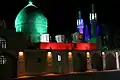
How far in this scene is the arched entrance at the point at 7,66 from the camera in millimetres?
24766

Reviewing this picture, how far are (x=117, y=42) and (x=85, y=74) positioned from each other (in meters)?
20.9

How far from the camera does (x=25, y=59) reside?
26906 millimetres

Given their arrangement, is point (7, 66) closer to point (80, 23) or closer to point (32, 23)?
point (32, 23)

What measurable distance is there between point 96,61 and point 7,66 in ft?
46.5

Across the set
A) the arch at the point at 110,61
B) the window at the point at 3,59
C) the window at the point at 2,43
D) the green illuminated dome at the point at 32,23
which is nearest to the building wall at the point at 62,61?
the arch at the point at 110,61

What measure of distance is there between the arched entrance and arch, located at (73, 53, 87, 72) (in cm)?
882

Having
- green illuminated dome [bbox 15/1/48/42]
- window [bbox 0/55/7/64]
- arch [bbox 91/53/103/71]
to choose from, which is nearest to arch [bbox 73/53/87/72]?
arch [bbox 91/53/103/71]

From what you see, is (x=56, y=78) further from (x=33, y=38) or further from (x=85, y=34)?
(x=85, y=34)

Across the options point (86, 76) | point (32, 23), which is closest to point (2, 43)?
point (32, 23)

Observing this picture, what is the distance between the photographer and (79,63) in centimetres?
3195

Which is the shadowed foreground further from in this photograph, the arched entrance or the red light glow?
the red light glow

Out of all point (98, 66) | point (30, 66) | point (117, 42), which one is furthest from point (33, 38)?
point (117, 42)

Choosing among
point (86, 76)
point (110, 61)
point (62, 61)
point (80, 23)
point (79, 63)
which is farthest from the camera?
point (80, 23)

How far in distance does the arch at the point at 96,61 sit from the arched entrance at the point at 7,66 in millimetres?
12513
